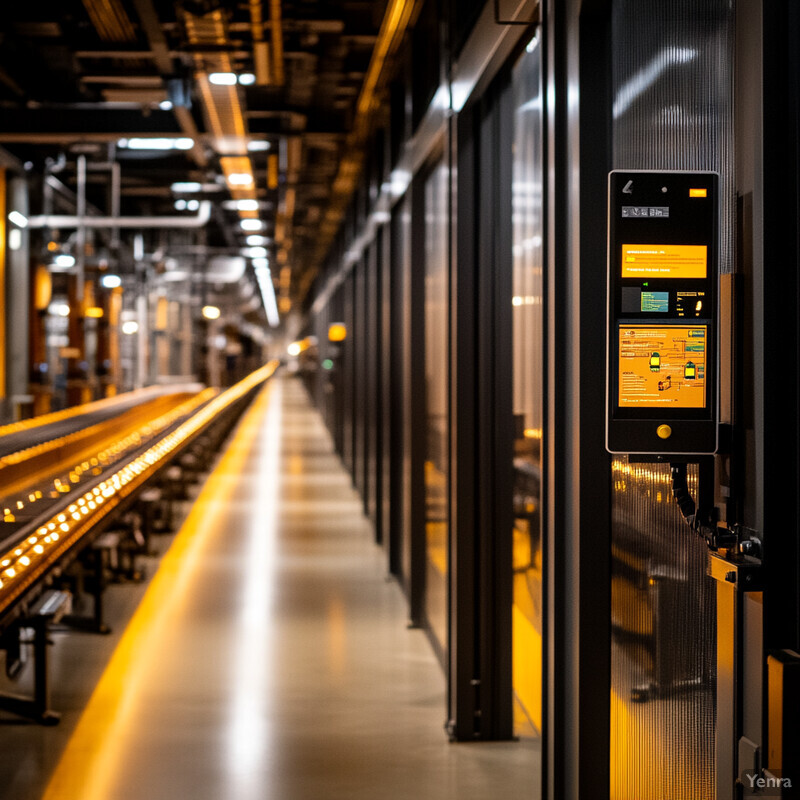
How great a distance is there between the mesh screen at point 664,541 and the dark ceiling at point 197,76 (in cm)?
362

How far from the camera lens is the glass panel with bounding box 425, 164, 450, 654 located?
5.98m

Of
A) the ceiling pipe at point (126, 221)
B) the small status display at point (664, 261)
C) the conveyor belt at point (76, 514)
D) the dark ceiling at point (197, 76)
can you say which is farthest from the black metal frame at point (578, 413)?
the ceiling pipe at point (126, 221)

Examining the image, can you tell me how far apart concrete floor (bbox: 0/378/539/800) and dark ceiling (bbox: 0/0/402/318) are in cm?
326

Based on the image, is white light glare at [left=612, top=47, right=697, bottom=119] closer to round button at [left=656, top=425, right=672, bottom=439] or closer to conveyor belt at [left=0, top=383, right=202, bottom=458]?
round button at [left=656, top=425, right=672, bottom=439]

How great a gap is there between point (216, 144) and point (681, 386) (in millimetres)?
7138

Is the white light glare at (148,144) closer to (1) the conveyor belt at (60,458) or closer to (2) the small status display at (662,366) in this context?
(1) the conveyor belt at (60,458)

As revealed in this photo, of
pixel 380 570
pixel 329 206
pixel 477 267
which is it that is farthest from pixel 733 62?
pixel 329 206

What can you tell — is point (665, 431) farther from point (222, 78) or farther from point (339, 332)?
point (339, 332)

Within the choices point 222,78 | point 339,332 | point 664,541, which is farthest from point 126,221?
point 664,541

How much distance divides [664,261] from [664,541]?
0.69 m

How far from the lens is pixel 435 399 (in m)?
6.52

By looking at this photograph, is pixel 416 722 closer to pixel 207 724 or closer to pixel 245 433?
pixel 207 724

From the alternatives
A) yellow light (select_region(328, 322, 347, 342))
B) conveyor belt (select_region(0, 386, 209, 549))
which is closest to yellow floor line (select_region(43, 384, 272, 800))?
conveyor belt (select_region(0, 386, 209, 549))

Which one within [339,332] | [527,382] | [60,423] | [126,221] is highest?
[126,221]
